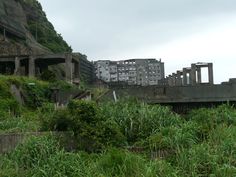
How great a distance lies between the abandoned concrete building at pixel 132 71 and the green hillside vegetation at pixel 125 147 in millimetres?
69977

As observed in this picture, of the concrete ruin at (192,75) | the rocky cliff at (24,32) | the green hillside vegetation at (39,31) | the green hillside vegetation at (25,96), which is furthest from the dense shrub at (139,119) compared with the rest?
the green hillside vegetation at (39,31)

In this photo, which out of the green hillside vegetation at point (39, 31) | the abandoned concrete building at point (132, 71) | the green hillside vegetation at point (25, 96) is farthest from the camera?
the abandoned concrete building at point (132, 71)

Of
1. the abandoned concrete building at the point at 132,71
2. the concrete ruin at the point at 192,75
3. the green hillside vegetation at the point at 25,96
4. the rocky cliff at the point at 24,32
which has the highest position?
the rocky cliff at the point at 24,32

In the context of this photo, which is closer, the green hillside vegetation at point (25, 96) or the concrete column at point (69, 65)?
the green hillside vegetation at point (25, 96)

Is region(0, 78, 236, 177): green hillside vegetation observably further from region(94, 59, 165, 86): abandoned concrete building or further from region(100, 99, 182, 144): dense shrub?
region(94, 59, 165, 86): abandoned concrete building

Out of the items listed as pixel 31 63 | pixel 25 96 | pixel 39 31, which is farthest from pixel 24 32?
pixel 25 96

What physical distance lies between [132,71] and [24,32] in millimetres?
30576

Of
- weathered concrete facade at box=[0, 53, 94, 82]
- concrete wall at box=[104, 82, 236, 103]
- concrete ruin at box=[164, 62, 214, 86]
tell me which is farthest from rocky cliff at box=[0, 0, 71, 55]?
concrete wall at box=[104, 82, 236, 103]

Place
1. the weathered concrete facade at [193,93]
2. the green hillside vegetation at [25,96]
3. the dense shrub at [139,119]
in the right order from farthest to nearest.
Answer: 1. the weathered concrete facade at [193,93]
2. the green hillside vegetation at [25,96]
3. the dense shrub at [139,119]

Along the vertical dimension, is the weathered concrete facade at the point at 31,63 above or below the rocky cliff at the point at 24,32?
below

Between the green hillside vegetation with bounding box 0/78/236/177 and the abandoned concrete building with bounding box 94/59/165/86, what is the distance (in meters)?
70.0

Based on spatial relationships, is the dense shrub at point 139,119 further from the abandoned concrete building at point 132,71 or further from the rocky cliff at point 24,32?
the abandoned concrete building at point 132,71

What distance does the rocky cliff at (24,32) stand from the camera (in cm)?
5756

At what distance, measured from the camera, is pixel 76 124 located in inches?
420
